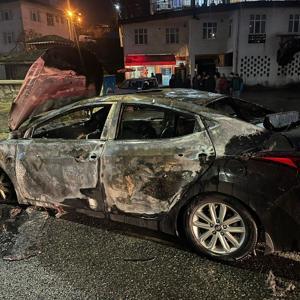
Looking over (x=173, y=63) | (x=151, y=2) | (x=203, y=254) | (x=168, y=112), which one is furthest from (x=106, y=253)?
(x=151, y=2)

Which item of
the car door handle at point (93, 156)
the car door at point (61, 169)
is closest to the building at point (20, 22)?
the car door at point (61, 169)

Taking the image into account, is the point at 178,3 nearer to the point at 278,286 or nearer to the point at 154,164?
the point at 154,164

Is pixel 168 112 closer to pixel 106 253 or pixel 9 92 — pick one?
pixel 106 253

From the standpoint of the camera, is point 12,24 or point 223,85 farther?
point 12,24

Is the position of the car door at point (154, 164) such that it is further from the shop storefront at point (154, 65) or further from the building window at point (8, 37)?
the building window at point (8, 37)

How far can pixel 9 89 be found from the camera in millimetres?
10383

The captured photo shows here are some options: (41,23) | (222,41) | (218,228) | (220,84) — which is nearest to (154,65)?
(222,41)

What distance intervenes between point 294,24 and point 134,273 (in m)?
27.6

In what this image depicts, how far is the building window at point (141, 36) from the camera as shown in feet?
98.2

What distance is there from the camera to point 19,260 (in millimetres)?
3135

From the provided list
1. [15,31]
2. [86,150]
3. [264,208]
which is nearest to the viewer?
[264,208]

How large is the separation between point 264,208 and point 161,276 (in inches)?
40.0

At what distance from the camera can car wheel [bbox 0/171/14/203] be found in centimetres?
418

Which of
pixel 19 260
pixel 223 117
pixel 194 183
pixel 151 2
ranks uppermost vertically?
pixel 151 2
